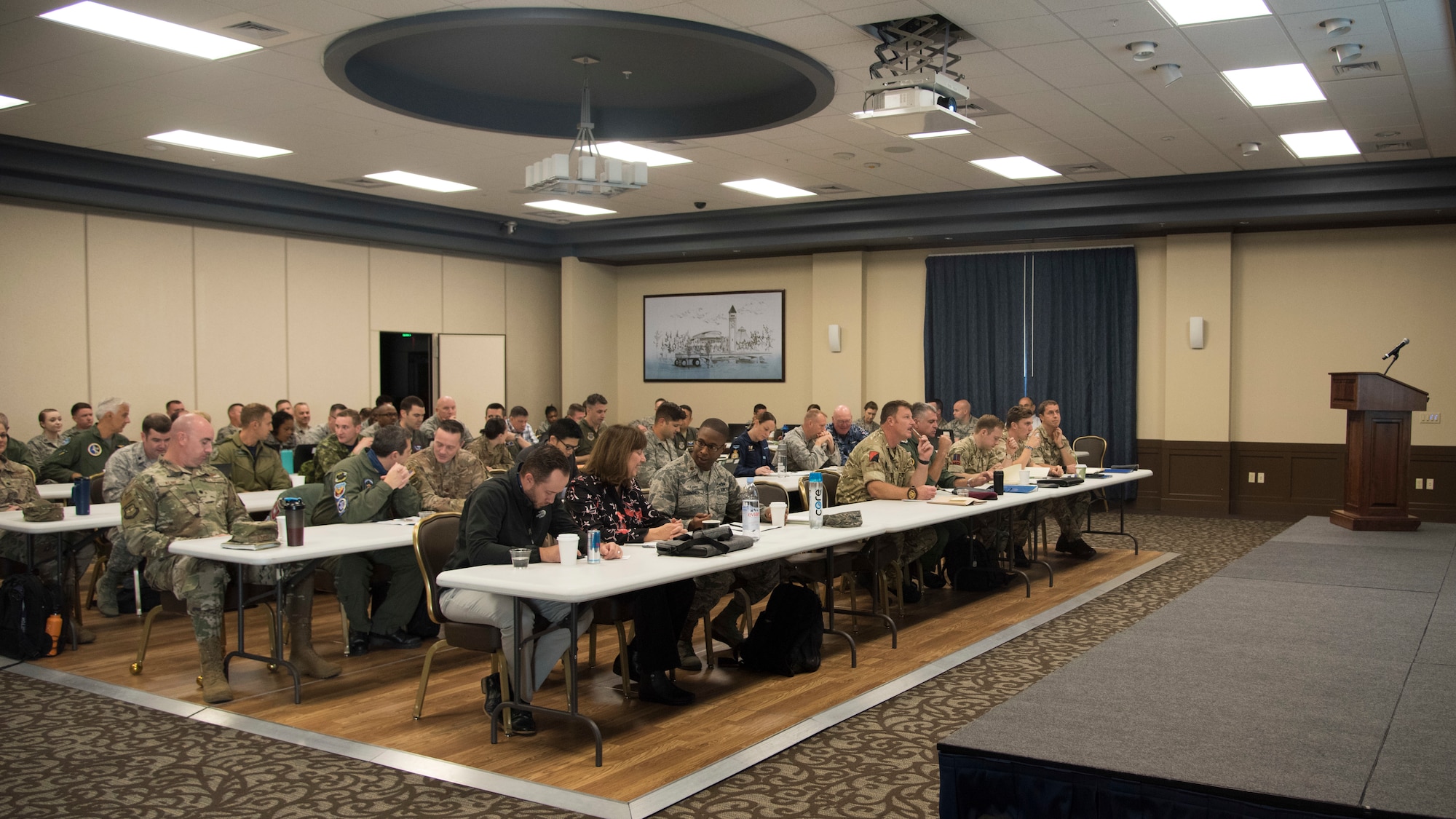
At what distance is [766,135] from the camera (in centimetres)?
864

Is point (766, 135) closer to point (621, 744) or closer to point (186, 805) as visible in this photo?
point (621, 744)

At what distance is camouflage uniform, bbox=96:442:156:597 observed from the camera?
643cm

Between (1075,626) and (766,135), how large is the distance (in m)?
4.57

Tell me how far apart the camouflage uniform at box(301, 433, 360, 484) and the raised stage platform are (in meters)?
5.60

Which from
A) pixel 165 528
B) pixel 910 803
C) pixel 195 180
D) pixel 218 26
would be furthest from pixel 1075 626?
pixel 195 180

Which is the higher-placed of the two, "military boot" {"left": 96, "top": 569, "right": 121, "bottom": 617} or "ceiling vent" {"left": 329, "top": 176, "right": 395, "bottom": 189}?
"ceiling vent" {"left": 329, "top": 176, "right": 395, "bottom": 189}

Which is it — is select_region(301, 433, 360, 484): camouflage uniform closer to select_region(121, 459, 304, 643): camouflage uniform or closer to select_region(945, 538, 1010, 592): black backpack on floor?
select_region(121, 459, 304, 643): camouflage uniform

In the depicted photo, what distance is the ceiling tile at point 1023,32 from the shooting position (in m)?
5.97

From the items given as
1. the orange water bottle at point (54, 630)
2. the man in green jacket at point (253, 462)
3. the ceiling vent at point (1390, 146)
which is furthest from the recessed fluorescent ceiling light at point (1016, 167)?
the orange water bottle at point (54, 630)

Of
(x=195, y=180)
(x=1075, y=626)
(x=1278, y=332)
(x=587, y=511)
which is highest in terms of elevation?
(x=195, y=180)

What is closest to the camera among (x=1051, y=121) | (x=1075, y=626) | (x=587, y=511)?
(x=587, y=511)

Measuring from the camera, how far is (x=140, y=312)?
10.3 metres

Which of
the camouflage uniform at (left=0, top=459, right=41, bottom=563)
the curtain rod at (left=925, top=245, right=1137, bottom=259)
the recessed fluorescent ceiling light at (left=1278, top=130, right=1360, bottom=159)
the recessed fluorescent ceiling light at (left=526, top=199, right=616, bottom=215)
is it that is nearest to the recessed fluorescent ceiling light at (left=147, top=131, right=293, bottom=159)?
the recessed fluorescent ceiling light at (left=526, top=199, right=616, bottom=215)

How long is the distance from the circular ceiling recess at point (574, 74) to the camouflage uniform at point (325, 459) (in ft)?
8.10
